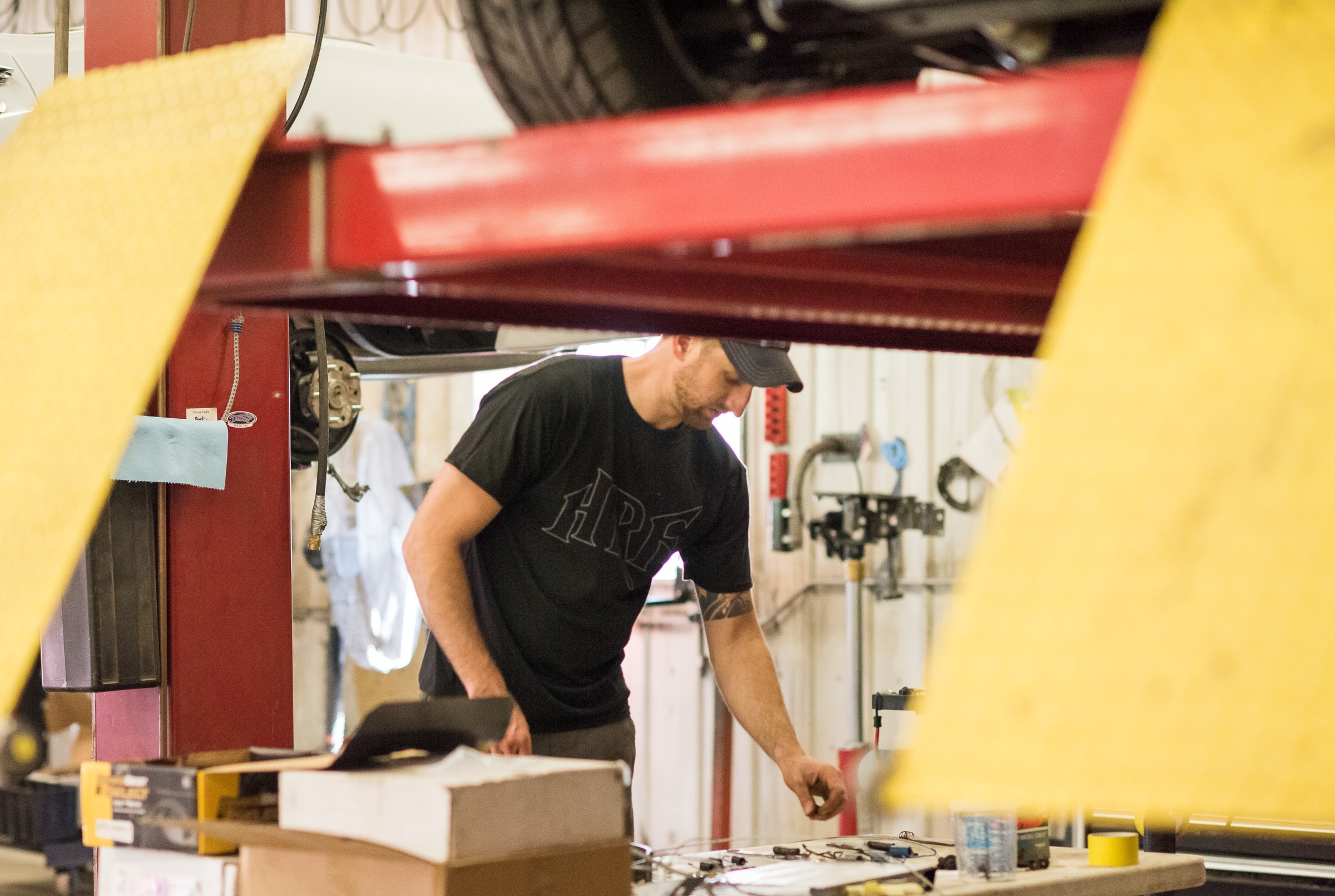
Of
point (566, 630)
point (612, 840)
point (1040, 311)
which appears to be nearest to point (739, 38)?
point (1040, 311)

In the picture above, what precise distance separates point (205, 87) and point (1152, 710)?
566 millimetres

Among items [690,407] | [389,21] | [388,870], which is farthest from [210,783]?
[389,21]

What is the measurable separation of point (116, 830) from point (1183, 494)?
1.56m

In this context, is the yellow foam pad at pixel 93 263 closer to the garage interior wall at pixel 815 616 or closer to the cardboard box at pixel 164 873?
the cardboard box at pixel 164 873

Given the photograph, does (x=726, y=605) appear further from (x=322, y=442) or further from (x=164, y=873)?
(x=164, y=873)

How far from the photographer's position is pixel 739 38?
0.93 m

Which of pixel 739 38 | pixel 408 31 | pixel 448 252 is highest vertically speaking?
pixel 408 31

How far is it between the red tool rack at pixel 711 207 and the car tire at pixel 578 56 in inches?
6.1

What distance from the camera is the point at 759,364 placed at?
2988mm

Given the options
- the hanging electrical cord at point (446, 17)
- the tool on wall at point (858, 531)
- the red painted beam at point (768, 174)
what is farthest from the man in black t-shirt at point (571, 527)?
the hanging electrical cord at point (446, 17)

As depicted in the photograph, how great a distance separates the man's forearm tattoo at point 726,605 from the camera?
3.34 m

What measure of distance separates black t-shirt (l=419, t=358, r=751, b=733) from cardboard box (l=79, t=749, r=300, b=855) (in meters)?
1.19

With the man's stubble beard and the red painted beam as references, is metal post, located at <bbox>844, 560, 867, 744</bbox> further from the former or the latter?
the red painted beam

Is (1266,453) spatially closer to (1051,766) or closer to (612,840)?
(1051,766)
